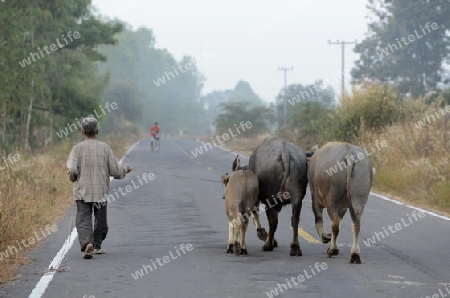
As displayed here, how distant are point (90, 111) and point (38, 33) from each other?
470cm

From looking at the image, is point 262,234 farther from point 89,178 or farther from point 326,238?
point 89,178

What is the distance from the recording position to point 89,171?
11070mm

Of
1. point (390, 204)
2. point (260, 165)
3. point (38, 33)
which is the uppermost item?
point (38, 33)

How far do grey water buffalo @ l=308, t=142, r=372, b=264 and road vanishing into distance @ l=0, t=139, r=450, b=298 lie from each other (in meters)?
0.51

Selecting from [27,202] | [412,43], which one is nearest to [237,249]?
[27,202]

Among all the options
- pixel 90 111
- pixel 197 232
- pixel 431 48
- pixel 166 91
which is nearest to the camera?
pixel 197 232

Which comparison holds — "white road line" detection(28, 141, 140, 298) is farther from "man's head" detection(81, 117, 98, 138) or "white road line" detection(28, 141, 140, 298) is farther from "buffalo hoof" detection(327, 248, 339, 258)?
"buffalo hoof" detection(327, 248, 339, 258)

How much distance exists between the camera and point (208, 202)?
1873 centimetres

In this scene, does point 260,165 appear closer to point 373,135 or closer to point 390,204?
point 390,204

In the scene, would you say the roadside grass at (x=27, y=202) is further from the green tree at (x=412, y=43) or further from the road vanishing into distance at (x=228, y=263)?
the green tree at (x=412, y=43)

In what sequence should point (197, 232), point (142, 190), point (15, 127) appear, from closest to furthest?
point (197, 232), point (142, 190), point (15, 127)

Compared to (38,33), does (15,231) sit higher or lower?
lower

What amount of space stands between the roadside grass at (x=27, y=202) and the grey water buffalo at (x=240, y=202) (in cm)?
274

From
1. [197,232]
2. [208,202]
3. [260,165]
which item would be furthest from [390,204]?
[260,165]
